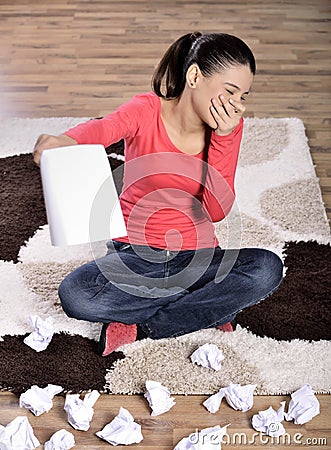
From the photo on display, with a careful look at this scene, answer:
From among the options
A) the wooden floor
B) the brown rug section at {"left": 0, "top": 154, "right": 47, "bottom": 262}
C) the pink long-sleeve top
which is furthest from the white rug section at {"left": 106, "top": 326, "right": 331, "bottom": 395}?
the wooden floor

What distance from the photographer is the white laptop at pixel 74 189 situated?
1.38m

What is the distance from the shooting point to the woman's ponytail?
1.58 metres

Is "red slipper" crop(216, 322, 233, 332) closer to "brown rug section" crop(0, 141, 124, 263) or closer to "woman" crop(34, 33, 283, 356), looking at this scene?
"woman" crop(34, 33, 283, 356)

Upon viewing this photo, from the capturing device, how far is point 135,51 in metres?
3.00

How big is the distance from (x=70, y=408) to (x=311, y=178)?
107 centimetres

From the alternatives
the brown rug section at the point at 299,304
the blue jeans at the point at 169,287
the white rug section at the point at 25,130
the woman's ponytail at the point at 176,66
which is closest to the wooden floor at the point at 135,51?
the white rug section at the point at 25,130

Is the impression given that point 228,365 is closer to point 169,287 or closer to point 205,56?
point 169,287

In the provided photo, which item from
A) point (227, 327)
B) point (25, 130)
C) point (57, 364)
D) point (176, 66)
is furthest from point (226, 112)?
point (25, 130)

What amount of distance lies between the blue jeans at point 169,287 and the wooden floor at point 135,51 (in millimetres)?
579

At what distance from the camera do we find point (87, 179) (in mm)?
1401

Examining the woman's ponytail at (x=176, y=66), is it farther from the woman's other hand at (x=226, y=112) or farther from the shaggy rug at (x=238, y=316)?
the shaggy rug at (x=238, y=316)

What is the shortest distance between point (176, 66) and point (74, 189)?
1.28 ft

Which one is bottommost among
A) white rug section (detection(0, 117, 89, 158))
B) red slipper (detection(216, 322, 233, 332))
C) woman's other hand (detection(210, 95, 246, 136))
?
red slipper (detection(216, 322, 233, 332))

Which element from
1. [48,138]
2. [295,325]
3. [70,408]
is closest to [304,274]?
[295,325]
